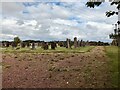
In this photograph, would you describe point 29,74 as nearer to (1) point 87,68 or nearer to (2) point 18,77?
(2) point 18,77

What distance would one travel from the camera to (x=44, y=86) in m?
10.9

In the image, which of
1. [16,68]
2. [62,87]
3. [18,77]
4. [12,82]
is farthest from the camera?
[16,68]

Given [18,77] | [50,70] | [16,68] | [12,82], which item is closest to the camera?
[12,82]

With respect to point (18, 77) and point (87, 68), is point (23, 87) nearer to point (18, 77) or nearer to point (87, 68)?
point (18, 77)

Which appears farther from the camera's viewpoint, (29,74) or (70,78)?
(29,74)

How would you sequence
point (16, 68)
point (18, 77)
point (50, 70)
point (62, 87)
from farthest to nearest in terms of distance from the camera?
point (16, 68), point (50, 70), point (18, 77), point (62, 87)

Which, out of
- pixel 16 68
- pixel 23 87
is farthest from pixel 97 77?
pixel 16 68

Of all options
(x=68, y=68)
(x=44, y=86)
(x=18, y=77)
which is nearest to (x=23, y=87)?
(x=44, y=86)

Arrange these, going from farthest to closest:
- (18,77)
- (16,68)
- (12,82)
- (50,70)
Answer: (16,68) → (50,70) → (18,77) → (12,82)

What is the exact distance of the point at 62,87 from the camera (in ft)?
35.2

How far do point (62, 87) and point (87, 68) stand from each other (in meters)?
4.08

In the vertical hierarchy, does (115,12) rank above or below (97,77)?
above

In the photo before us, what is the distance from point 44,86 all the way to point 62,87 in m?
0.64

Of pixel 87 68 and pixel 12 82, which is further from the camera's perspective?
pixel 87 68
